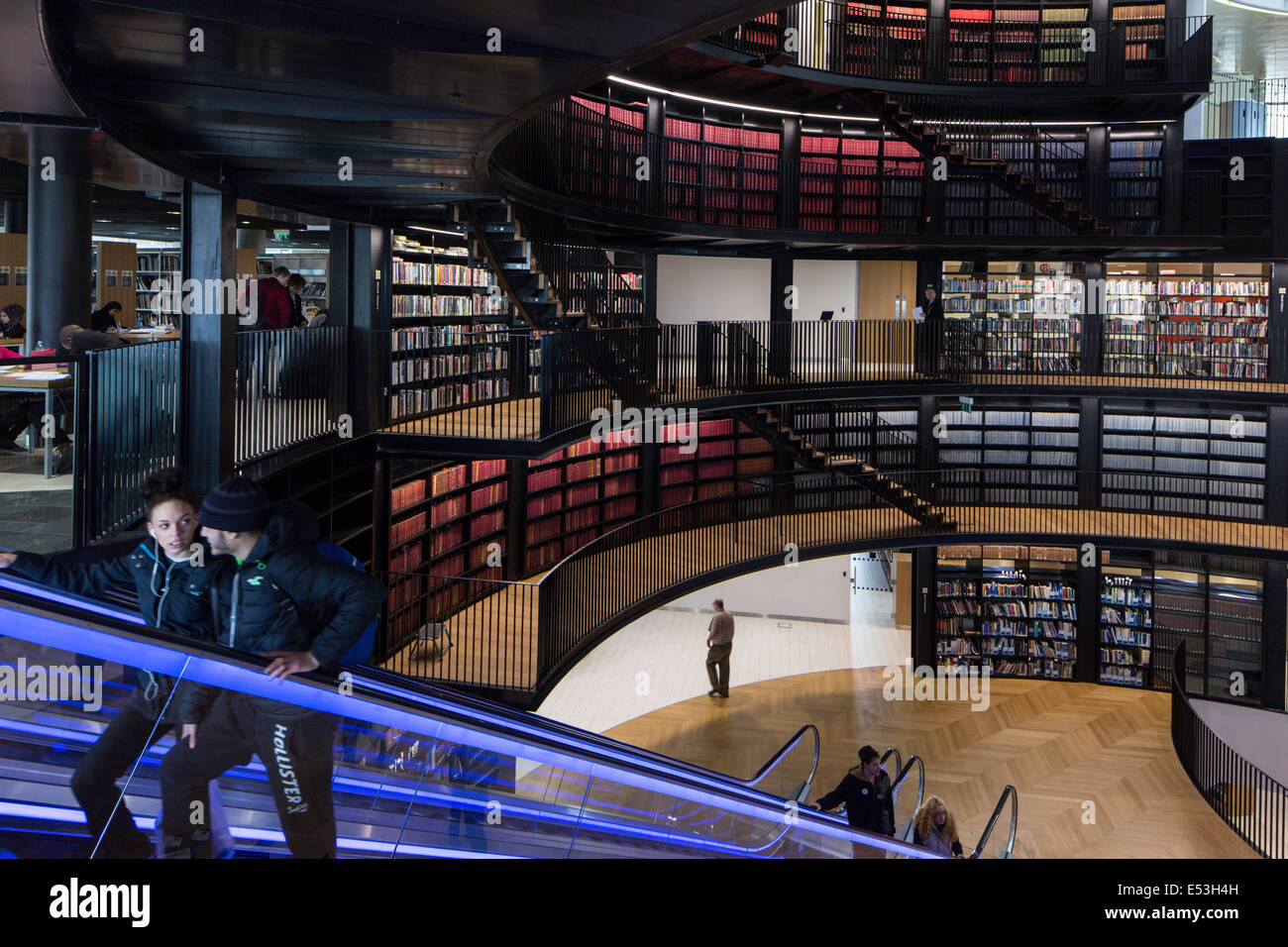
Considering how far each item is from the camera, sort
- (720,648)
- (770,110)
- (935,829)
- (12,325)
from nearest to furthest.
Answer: (935,829), (12,325), (720,648), (770,110)

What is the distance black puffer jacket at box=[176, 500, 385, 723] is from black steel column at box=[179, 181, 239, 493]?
3.39 metres

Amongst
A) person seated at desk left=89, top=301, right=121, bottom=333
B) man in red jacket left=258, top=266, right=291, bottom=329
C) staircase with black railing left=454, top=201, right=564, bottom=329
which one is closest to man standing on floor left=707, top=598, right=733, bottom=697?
staircase with black railing left=454, top=201, right=564, bottom=329

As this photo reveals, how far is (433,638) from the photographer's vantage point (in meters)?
8.31

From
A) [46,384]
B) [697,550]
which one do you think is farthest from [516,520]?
[46,384]

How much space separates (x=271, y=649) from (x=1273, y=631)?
14.6 meters

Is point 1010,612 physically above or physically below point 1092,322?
below

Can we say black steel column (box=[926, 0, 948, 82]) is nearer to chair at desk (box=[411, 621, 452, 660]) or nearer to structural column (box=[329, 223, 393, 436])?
structural column (box=[329, 223, 393, 436])

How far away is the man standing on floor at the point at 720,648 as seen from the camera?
1348cm

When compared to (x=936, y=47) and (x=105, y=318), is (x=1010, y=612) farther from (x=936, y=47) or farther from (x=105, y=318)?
(x=105, y=318)

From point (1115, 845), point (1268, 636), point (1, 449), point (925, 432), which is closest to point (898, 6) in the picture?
point (925, 432)

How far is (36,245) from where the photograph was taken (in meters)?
8.27

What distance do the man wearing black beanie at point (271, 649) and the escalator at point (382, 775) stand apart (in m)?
0.04

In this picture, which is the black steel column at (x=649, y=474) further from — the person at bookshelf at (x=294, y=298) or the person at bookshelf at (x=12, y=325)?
the person at bookshelf at (x=12, y=325)

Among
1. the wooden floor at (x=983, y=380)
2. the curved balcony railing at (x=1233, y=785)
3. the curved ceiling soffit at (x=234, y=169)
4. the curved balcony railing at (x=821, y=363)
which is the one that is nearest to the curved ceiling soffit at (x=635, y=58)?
the curved ceiling soffit at (x=234, y=169)
